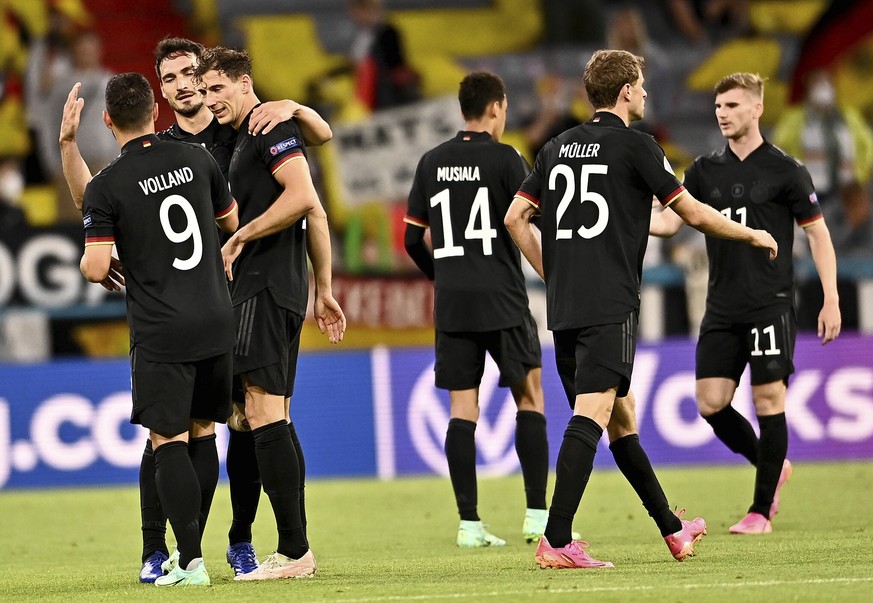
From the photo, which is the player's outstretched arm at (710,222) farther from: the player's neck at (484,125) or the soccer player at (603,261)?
the player's neck at (484,125)

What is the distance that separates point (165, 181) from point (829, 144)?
10.7 m

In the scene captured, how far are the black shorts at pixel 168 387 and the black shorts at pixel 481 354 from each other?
1964 millimetres

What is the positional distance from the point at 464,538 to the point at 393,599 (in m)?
2.20

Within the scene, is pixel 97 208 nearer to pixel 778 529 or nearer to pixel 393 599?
pixel 393 599

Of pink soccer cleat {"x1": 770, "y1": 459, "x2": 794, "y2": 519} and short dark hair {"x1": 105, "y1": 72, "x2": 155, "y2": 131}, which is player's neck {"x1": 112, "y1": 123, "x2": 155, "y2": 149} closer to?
short dark hair {"x1": 105, "y1": 72, "x2": 155, "y2": 131}

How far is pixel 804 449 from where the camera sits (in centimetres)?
1123

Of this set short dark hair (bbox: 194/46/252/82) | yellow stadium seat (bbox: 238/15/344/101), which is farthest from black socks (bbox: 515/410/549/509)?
yellow stadium seat (bbox: 238/15/344/101)

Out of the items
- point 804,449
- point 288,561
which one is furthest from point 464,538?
point 804,449

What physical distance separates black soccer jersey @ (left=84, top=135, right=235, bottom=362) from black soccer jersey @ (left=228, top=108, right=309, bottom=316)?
0.32 meters

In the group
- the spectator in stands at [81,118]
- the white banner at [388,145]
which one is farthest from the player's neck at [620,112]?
the spectator in stands at [81,118]

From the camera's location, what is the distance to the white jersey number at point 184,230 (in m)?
5.45

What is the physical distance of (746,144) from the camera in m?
7.45

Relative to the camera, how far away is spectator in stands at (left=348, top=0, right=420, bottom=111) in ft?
50.6

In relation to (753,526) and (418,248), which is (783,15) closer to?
(418,248)
